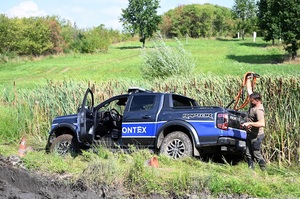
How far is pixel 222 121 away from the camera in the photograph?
10.1m

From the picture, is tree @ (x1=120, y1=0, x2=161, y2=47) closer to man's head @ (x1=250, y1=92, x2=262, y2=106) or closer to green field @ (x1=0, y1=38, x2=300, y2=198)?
green field @ (x1=0, y1=38, x2=300, y2=198)

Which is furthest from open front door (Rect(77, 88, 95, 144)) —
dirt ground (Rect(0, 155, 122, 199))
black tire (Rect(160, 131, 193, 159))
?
black tire (Rect(160, 131, 193, 159))

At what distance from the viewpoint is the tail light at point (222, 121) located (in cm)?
1014

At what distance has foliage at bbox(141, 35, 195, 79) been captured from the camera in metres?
21.6

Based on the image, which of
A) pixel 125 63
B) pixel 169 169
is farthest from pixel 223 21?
pixel 169 169

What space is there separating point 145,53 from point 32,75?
2331 cm

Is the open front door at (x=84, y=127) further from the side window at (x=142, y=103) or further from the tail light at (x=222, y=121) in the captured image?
the tail light at (x=222, y=121)

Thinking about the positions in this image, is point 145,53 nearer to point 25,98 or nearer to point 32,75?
point 25,98

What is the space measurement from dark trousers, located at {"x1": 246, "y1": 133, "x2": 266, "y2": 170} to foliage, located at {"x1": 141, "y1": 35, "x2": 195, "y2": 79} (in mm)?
11164

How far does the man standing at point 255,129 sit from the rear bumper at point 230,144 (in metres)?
0.29

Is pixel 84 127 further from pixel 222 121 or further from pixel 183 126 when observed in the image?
pixel 222 121

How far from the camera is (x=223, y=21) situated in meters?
104

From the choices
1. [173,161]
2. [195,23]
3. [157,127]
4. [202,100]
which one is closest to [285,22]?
[202,100]

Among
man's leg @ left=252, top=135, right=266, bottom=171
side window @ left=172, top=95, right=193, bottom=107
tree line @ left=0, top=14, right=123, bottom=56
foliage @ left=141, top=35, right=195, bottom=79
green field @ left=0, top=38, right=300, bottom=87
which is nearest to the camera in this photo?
man's leg @ left=252, top=135, right=266, bottom=171
